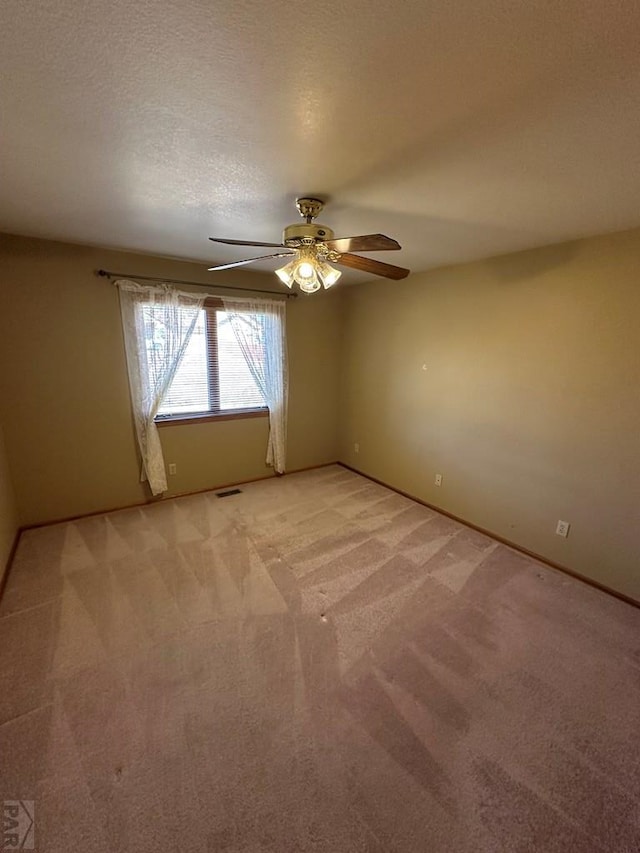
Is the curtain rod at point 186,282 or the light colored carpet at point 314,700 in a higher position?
the curtain rod at point 186,282

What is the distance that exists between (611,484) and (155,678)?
2791 millimetres

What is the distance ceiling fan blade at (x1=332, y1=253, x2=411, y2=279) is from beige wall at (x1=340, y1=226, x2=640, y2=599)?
1.12m

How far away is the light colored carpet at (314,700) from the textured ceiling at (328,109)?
221 cm

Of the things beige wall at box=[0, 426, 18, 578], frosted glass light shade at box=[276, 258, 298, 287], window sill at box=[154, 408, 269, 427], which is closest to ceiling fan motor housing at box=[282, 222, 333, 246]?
frosted glass light shade at box=[276, 258, 298, 287]

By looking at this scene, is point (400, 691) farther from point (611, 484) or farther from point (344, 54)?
point (344, 54)

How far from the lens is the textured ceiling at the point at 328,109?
0.77 m

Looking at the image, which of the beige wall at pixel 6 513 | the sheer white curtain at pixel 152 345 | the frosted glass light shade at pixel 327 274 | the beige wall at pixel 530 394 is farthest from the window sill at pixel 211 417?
the frosted glass light shade at pixel 327 274

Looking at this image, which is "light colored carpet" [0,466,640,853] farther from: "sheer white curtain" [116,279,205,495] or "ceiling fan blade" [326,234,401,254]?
"ceiling fan blade" [326,234,401,254]


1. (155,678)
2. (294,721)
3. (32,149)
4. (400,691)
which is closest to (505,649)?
(400,691)

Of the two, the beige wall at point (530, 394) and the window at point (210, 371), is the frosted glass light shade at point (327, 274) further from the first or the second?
the window at point (210, 371)

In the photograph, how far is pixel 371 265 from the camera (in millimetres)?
1892

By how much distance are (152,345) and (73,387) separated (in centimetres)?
70

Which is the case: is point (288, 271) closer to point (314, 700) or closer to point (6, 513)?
point (314, 700)

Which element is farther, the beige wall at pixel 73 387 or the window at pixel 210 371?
the window at pixel 210 371
